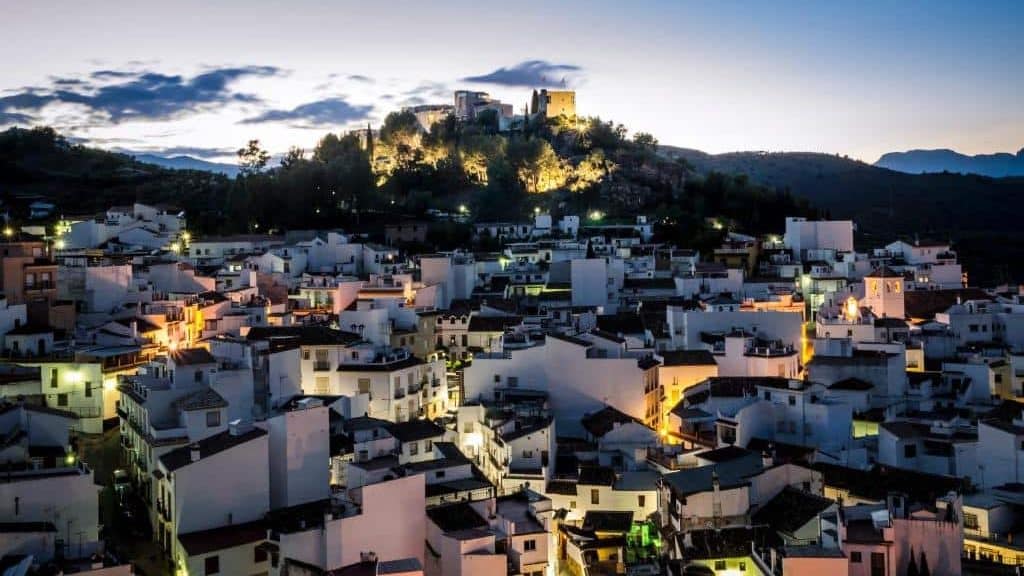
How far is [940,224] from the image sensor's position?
221 ft

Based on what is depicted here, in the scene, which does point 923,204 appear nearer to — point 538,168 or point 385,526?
point 538,168

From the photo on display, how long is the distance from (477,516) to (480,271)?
907 inches

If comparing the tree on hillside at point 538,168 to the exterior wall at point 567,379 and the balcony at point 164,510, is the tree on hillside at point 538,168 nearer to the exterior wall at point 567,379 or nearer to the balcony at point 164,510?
the exterior wall at point 567,379

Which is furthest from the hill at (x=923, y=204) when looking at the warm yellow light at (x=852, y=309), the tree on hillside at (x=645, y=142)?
the warm yellow light at (x=852, y=309)

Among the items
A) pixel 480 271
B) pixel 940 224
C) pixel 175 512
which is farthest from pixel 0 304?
pixel 940 224

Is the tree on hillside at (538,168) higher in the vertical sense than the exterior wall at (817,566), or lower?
higher

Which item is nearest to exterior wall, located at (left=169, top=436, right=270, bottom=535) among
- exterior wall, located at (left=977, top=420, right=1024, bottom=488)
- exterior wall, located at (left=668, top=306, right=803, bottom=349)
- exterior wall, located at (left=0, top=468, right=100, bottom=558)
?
exterior wall, located at (left=0, top=468, right=100, bottom=558)

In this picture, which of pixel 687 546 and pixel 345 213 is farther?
pixel 345 213

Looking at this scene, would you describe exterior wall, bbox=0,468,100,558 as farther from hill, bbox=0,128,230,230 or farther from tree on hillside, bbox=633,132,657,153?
tree on hillside, bbox=633,132,657,153

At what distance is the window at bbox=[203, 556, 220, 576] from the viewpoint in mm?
12930

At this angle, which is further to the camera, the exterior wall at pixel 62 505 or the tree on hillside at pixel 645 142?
the tree on hillside at pixel 645 142

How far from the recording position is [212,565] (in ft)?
42.6

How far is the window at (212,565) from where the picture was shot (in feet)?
42.4

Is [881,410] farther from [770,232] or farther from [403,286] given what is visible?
[770,232]
